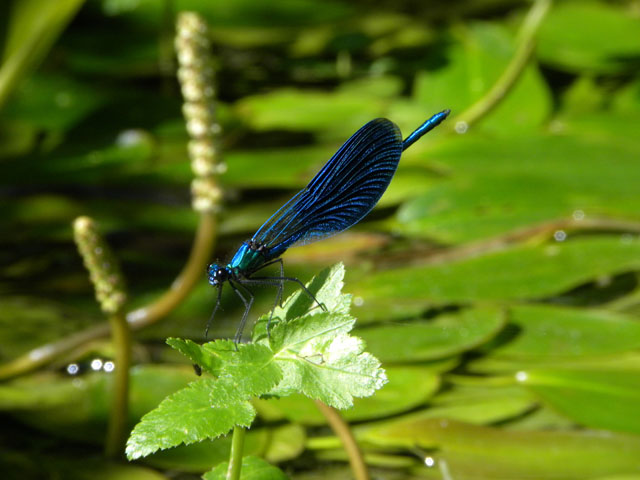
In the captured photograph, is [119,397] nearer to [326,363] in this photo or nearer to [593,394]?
[326,363]

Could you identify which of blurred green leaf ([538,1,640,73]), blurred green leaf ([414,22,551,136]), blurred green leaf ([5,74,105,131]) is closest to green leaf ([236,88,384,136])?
blurred green leaf ([414,22,551,136])

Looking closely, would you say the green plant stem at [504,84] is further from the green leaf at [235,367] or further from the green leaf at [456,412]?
the green leaf at [235,367]

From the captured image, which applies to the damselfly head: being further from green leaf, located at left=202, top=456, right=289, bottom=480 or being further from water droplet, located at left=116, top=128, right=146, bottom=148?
water droplet, located at left=116, top=128, right=146, bottom=148

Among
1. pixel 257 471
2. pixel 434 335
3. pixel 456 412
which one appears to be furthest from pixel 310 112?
pixel 257 471

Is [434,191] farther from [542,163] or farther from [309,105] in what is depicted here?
[309,105]

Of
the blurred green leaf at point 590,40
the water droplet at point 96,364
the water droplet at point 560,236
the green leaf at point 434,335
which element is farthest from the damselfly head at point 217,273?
the blurred green leaf at point 590,40

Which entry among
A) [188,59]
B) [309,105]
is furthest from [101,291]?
[309,105]
